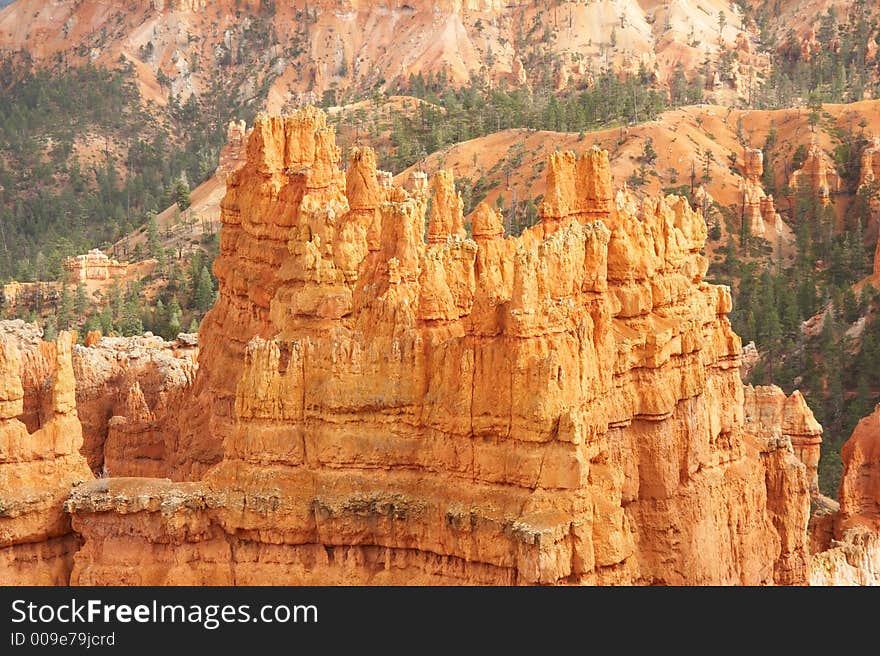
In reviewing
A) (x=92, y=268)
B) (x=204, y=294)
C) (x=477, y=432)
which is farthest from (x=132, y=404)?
(x=92, y=268)

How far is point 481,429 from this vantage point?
3241cm

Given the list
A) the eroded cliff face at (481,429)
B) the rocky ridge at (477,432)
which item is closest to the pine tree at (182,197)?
the rocky ridge at (477,432)

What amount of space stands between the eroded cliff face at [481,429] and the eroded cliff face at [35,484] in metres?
0.69

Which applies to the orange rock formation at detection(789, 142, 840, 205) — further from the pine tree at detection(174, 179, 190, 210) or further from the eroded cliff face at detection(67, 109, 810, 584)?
the eroded cliff face at detection(67, 109, 810, 584)

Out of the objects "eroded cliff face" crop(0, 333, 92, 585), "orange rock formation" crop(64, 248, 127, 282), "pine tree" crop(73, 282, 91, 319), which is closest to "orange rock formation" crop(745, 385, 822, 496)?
"eroded cliff face" crop(0, 333, 92, 585)

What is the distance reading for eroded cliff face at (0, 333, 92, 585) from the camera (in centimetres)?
3525

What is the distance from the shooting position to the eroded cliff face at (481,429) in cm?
3209

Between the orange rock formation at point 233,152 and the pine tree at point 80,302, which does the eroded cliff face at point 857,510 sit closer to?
the pine tree at point 80,302

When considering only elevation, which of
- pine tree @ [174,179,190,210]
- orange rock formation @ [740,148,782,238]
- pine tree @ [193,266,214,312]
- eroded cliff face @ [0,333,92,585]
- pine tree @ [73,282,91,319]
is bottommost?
eroded cliff face @ [0,333,92,585]

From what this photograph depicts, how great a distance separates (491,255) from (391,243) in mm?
2256

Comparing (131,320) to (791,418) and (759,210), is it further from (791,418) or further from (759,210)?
(759,210)

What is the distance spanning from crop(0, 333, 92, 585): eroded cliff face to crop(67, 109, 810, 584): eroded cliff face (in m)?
0.69

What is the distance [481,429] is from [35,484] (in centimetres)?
955

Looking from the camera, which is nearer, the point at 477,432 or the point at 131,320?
the point at 477,432
